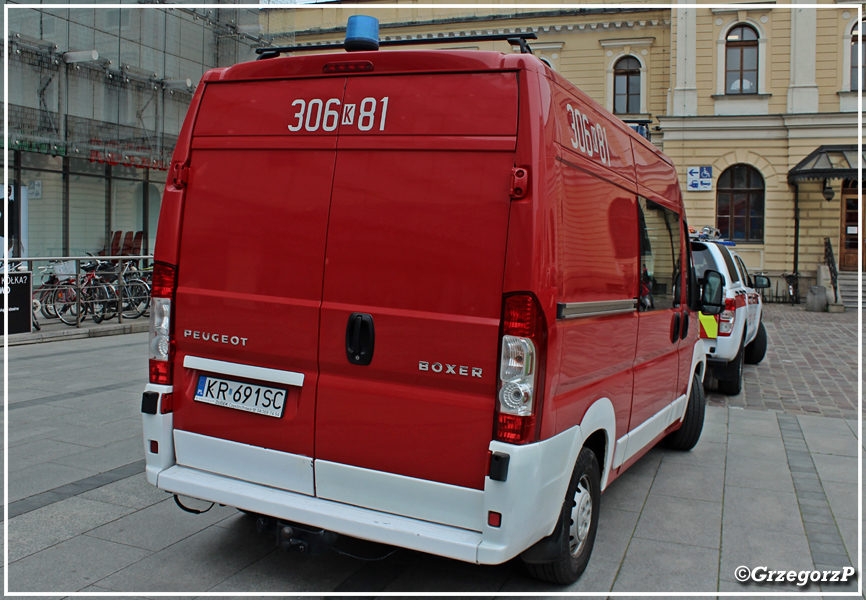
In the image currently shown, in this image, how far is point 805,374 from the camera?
10.9 metres

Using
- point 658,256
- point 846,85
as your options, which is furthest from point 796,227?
point 658,256

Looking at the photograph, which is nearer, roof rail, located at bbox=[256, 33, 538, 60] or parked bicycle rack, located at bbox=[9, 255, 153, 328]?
roof rail, located at bbox=[256, 33, 538, 60]

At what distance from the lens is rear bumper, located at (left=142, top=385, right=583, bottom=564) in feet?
10.2

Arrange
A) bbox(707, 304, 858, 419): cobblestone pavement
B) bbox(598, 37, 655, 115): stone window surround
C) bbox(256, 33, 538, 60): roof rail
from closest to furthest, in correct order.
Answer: bbox(256, 33, 538, 60): roof rail < bbox(707, 304, 858, 419): cobblestone pavement < bbox(598, 37, 655, 115): stone window surround

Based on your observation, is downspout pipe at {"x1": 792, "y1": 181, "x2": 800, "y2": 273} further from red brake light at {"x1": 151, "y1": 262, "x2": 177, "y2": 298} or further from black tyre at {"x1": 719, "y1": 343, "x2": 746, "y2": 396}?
red brake light at {"x1": 151, "y1": 262, "x2": 177, "y2": 298}

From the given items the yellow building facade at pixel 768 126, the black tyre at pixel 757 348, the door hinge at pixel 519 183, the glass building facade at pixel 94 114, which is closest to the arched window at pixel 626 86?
the yellow building facade at pixel 768 126

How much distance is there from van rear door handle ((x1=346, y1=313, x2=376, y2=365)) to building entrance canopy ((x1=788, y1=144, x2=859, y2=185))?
25466mm

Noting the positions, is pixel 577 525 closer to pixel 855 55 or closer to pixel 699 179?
pixel 699 179

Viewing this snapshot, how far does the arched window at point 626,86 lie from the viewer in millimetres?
30672

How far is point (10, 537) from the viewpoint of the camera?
13.7ft

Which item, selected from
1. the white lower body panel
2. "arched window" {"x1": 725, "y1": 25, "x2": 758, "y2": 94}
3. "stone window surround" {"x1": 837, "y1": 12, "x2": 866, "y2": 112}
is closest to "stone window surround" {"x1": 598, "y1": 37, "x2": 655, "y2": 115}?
"arched window" {"x1": 725, "y1": 25, "x2": 758, "y2": 94}

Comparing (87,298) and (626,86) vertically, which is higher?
(626,86)

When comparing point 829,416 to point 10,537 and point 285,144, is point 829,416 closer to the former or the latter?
point 285,144

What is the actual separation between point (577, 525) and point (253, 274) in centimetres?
199
